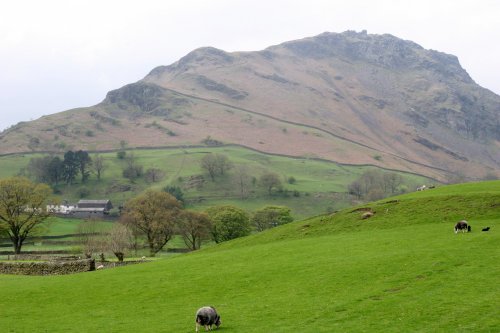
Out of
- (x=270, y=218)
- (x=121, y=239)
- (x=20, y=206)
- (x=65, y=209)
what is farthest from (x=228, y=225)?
(x=65, y=209)

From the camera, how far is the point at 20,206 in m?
104

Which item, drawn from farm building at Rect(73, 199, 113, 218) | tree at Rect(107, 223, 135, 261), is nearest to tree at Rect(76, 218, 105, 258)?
tree at Rect(107, 223, 135, 261)

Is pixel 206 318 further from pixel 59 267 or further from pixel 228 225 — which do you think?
pixel 228 225

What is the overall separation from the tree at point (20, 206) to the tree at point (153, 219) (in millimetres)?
17799

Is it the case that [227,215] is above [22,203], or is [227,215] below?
below

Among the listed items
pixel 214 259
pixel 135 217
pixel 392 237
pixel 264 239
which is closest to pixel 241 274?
pixel 214 259

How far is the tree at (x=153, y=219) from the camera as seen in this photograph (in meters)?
106

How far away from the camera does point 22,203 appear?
103500mm

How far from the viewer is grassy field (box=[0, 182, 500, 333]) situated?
23.4 meters

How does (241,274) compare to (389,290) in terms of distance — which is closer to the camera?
(389,290)

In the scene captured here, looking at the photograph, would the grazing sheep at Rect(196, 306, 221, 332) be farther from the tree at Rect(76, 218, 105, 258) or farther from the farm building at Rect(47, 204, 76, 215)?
the farm building at Rect(47, 204, 76, 215)

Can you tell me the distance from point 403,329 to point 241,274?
18676 mm

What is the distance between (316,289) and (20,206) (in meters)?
88.9

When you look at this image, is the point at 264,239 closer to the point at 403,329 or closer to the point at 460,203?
the point at 460,203
